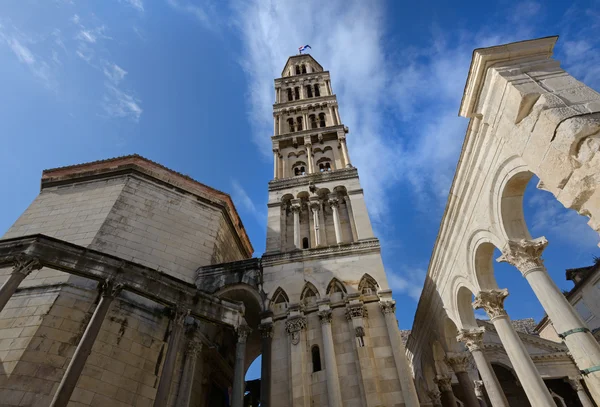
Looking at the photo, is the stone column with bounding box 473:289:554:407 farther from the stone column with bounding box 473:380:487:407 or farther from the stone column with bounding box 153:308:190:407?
the stone column with bounding box 473:380:487:407

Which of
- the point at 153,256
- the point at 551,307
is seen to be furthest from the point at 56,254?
the point at 551,307

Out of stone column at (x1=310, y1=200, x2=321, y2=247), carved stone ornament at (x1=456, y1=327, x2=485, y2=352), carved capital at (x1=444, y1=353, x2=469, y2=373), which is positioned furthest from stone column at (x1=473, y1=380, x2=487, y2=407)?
stone column at (x1=310, y1=200, x2=321, y2=247)

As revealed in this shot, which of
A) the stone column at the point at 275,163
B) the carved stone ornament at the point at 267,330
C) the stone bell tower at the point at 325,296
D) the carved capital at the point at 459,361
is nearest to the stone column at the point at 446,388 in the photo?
the carved capital at the point at 459,361

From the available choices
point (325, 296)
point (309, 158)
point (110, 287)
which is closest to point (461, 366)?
point (325, 296)

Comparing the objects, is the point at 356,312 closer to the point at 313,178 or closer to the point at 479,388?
the point at 313,178

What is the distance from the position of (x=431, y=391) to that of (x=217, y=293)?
10607 millimetres

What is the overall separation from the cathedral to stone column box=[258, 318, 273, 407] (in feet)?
0.12

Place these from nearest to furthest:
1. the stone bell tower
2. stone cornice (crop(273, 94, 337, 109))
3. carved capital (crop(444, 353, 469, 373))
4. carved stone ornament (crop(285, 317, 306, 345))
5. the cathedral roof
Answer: the stone bell tower → carved stone ornament (crop(285, 317, 306, 345)) → carved capital (crop(444, 353, 469, 373)) → the cathedral roof → stone cornice (crop(273, 94, 337, 109))

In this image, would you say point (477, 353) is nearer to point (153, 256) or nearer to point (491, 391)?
point (491, 391)

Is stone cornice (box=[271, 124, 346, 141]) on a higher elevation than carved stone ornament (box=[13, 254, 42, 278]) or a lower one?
higher

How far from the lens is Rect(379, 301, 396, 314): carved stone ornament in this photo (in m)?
11.4

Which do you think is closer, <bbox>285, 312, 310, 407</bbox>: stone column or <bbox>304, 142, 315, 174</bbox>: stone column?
<bbox>285, 312, 310, 407</bbox>: stone column

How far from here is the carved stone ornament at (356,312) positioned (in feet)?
37.4

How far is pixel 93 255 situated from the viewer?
980 cm
